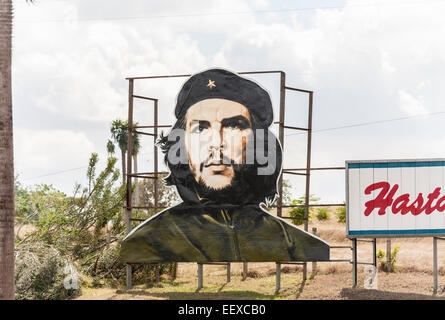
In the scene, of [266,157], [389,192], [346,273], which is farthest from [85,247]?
[389,192]

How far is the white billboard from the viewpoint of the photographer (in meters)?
18.1

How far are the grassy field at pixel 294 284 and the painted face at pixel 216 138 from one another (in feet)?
11.7

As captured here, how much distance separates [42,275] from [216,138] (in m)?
6.78

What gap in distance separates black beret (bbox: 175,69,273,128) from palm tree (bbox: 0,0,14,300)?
20.1 feet

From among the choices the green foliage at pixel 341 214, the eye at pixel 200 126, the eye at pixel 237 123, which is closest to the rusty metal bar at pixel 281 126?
the eye at pixel 237 123

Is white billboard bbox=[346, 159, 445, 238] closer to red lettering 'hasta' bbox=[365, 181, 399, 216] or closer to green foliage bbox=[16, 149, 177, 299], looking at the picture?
red lettering 'hasta' bbox=[365, 181, 399, 216]

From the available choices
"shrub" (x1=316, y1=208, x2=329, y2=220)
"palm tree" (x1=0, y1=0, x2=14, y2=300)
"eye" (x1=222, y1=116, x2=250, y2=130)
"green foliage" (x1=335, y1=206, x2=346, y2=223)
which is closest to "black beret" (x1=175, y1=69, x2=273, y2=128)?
"eye" (x1=222, y1=116, x2=250, y2=130)

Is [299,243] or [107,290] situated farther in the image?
[107,290]

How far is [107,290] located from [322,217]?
17156 mm

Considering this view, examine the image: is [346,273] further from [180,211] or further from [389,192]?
[180,211]

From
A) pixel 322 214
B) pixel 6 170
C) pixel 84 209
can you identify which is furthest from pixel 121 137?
pixel 6 170

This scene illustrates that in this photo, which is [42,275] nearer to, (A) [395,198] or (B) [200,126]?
(B) [200,126]

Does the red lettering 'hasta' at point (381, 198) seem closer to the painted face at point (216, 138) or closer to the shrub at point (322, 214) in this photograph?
the painted face at point (216, 138)
